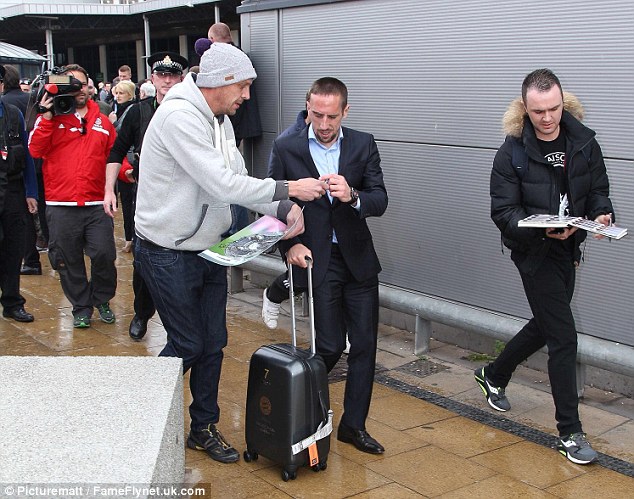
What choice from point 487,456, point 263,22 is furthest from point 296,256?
point 263,22

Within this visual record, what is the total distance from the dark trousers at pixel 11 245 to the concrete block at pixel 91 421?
Result: 12.0ft

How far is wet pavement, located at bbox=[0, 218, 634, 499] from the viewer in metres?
4.44

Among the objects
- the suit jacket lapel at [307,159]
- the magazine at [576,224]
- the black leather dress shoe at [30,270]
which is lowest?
the black leather dress shoe at [30,270]

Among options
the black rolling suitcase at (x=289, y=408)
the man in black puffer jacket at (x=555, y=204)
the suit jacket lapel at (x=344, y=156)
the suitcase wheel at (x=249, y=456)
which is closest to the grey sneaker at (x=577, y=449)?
the man in black puffer jacket at (x=555, y=204)

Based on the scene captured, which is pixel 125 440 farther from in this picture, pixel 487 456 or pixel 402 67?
pixel 402 67

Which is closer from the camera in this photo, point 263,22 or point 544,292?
point 544,292

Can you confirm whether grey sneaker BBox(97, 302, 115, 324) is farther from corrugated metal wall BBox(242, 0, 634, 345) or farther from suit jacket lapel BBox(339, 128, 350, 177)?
suit jacket lapel BBox(339, 128, 350, 177)

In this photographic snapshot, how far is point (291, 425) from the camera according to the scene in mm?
4340

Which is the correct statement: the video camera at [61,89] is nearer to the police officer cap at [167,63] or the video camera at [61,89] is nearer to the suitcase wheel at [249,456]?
the police officer cap at [167,63]

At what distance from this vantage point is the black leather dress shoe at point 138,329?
7.06 metres

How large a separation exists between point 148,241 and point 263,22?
13.3 ft

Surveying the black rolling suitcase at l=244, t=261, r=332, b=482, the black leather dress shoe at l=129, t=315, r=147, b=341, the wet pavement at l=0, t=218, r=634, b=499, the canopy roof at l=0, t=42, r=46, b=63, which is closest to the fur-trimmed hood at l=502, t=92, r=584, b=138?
the black rolling suitcase at l=244, t=261, r=332, b=482

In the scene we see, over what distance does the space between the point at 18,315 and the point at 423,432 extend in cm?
406

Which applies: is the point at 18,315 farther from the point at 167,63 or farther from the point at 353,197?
the point at 353,197
